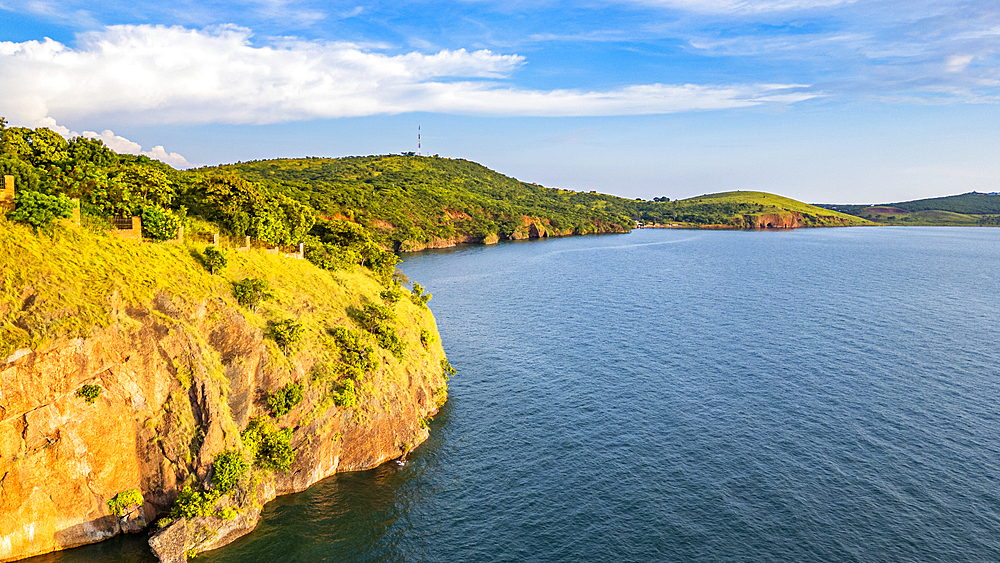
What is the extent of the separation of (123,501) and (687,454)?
177 feet

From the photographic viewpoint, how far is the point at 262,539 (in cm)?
4584

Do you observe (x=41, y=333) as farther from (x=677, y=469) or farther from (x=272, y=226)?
(x=677, y=469)

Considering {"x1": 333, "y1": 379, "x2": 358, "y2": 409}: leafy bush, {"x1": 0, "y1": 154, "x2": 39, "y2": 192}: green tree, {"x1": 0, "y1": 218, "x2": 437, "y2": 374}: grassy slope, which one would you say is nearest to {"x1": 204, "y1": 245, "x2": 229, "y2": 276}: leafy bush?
{"x1": 0, "y1": 218, "x2": 437, "y2": 374}: grassy slope

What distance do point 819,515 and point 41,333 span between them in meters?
67.1

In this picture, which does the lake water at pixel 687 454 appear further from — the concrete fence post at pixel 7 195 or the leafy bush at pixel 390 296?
the concrete fence post at pixel 7 195

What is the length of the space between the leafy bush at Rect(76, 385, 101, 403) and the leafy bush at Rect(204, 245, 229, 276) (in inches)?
652

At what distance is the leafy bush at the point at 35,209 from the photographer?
47.7 metres

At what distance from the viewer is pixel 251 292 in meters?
56.5

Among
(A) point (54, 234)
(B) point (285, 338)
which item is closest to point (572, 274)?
(B) point (285, 338)

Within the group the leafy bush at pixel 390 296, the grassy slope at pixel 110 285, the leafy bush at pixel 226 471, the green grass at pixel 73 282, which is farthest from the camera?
the leafy bush at pixel 390 296

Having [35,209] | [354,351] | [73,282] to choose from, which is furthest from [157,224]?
[354,351]

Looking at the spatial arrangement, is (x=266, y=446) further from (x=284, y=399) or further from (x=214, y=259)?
(x=214, y=259)

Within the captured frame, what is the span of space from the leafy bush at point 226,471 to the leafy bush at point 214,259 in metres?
19.7

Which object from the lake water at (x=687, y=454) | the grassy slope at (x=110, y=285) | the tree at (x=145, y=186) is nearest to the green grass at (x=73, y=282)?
A: the grassy slope at (x=110, y=285)
